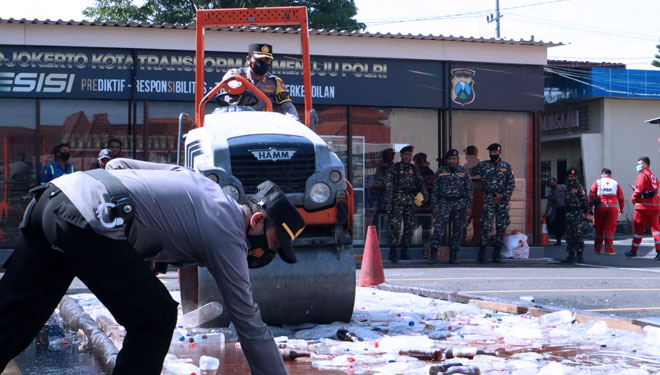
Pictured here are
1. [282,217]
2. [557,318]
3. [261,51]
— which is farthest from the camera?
[261,51]

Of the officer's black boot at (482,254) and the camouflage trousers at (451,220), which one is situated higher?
the camouflage trousers at (451,220)

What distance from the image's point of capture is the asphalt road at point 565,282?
1054 cm

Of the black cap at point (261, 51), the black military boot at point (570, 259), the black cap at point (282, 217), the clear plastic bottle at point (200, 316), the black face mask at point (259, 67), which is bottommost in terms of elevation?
the black military boot at point (570, 259)

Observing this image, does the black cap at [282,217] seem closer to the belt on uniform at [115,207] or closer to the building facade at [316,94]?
the belt on uniform at [115,207]

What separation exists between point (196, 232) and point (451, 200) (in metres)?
14.4

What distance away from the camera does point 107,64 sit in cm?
1762

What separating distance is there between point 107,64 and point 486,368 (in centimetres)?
1304

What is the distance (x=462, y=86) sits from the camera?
19.6 metres

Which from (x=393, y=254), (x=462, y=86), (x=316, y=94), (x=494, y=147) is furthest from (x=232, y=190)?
(x=462, y=86)

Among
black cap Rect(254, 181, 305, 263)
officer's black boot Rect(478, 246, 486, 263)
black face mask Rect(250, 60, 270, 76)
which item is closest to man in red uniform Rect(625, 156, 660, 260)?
officer's black boot Rect(478, 246, 486, 263)

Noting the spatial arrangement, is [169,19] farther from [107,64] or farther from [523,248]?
[523,248]

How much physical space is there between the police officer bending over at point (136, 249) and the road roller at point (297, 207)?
343cm

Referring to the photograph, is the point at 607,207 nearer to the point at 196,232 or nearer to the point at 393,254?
the point at 393,254

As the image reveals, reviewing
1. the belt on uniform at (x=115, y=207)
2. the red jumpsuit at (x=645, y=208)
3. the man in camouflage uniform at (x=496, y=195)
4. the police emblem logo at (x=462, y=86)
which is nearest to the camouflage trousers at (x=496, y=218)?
the man in camouflage uniform at (x=496, y=195)
